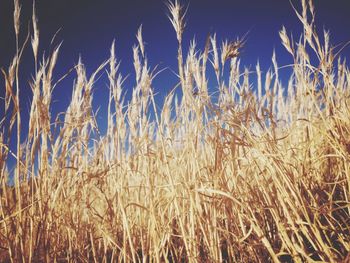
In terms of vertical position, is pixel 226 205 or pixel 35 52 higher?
pixel 35 52

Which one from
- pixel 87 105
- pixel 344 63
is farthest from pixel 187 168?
pixel 344 63

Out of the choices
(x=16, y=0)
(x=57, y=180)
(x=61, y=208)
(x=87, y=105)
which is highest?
(x=16, y=0)

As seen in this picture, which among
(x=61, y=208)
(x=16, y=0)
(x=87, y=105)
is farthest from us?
(x=61, y=208)

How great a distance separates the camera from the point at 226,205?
105cm

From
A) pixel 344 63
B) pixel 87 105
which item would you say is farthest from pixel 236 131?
pixel 344 63

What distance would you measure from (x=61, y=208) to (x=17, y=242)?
33 cm

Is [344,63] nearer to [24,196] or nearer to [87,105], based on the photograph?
[87,105]

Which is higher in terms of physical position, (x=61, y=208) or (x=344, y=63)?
(x=344, y=63)

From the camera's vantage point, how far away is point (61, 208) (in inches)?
50.3

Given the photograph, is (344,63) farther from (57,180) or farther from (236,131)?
(57,180)

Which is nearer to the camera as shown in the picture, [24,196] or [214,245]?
[214,245]

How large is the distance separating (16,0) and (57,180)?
81cm

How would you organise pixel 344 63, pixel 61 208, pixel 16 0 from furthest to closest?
pixel 344 63, pixel 61 208, pixel 16 0

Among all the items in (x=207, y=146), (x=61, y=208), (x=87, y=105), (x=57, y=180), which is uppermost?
(x=87, y=105)
